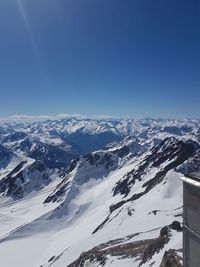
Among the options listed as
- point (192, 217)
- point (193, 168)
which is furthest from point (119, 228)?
point (192, 217)

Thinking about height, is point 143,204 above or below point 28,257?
above

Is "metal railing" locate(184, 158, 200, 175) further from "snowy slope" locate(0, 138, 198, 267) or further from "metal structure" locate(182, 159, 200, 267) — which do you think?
"snowy slope" locate(0, 138, 198, 267)

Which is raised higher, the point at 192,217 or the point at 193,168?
the point at 193,168

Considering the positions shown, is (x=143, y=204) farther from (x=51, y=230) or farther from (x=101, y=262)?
(x=51, y=230)

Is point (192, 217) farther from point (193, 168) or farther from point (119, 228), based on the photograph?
point (119, 228)

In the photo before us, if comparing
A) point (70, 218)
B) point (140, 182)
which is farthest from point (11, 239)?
point (140, 182)

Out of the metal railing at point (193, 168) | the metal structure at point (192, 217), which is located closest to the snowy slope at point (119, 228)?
the metal railing at point (193, 168)

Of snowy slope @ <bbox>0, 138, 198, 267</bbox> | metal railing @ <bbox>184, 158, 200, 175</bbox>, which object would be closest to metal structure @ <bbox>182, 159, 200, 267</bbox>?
metal railing @ <bbox>184, 158, 200, 175</bbox>

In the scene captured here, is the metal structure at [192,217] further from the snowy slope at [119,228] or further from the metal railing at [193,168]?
the snowy slope at [119,228]
